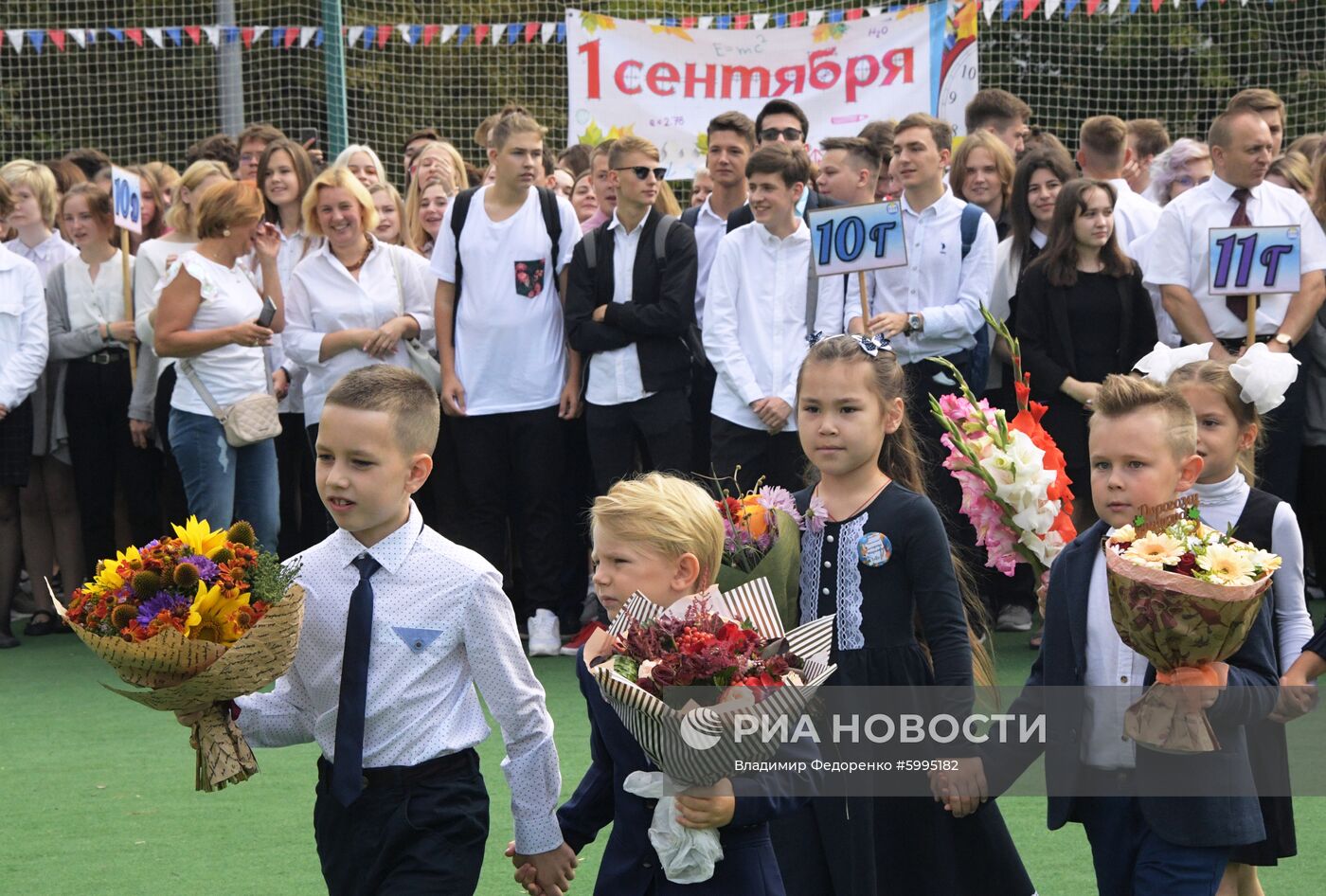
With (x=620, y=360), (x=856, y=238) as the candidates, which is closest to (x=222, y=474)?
(x=620, y=360)

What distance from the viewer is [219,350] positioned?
7.64 meters

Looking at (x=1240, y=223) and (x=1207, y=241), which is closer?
(x=1207, y=241)

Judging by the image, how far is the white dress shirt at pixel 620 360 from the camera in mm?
7570

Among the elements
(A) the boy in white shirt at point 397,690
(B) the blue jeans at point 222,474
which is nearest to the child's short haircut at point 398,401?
(A) the boy in white shirt at point 397,690

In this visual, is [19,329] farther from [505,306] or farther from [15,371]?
[505,306]

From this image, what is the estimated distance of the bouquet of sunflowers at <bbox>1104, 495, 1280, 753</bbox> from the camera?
3.18m

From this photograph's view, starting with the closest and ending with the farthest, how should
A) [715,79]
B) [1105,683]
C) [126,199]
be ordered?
Result: [1105,683] → [126,199] → [715,79]

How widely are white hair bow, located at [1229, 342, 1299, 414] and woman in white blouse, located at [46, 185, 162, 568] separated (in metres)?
5.72

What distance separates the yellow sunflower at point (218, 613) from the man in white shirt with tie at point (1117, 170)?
595 cm

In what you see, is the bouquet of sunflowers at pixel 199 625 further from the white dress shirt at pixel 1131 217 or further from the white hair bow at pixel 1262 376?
the white dress shirt at pixel 1131 217

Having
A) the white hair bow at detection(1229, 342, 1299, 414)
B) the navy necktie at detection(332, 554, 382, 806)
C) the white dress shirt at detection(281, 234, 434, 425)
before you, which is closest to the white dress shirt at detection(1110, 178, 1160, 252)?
the white dress shirt at detection(281, 234, 434, 425)

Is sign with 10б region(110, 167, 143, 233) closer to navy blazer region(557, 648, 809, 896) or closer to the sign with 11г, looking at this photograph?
the sign with 11г

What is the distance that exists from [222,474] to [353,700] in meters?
4.48

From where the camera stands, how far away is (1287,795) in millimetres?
3705
